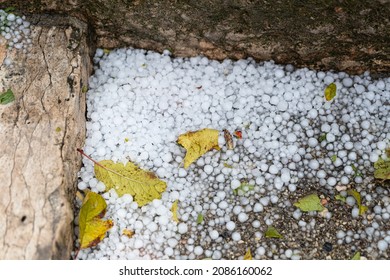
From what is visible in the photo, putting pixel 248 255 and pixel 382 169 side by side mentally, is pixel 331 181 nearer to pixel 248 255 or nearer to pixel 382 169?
pixel 382 169

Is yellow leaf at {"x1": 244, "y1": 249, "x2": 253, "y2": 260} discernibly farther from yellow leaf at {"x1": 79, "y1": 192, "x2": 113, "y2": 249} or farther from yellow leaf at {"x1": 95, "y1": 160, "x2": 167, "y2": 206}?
yellow leaf at {"x1": 79, "y1": 192, "x2": 113, "y2": 249}

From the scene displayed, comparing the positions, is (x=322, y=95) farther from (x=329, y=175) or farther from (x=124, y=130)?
(x=124, y=130)

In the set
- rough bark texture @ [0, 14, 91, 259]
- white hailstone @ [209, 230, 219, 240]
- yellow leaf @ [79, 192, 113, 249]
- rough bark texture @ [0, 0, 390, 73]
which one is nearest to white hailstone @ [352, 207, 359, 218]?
white hailstone @ [209, 230, 219, 240]

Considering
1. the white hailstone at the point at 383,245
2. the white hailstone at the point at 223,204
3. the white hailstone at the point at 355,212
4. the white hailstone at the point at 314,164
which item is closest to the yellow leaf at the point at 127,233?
the white hailstone at the point at 223,204

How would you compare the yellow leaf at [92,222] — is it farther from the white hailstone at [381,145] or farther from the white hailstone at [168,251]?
the white hailstone at [381,145]

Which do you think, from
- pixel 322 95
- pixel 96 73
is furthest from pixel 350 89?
pixel 96 73

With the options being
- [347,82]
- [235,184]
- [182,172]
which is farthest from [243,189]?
[347,82]
